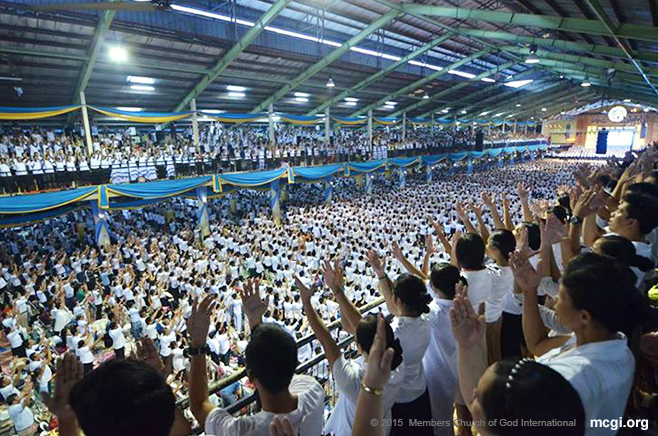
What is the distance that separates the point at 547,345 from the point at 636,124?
43.8m

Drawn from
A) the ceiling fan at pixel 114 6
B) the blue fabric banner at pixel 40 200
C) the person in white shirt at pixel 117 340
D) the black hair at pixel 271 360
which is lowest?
the person in white shirt at pixel 117 340

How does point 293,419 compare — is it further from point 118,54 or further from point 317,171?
point 317,171

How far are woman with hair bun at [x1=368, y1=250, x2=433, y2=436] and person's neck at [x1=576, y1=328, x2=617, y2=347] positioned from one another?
705mm

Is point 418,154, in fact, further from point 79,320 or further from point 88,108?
point 79,320

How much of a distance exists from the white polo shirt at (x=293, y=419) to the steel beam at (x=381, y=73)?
668 inches

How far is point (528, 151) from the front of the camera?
122 ft

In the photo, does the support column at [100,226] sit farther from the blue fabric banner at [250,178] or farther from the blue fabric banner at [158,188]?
the blue fabric banner at [250,178]

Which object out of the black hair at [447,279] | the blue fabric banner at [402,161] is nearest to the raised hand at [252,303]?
the black hair at [447,279]

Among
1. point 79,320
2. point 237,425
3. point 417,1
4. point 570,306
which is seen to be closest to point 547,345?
point 570,306

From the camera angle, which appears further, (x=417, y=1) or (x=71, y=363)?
(x=417, y=1)

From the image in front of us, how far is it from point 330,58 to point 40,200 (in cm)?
1092

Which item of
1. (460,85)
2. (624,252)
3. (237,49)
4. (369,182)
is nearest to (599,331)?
(624,252)

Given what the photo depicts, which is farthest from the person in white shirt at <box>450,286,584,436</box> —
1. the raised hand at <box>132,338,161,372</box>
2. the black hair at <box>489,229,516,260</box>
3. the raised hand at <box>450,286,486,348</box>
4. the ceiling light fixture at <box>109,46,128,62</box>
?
the ceiling light fixture at <box>109,46,128,62</box>

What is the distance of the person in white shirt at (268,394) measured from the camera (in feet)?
4.48
